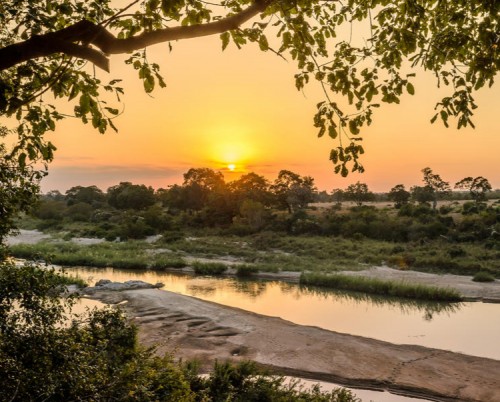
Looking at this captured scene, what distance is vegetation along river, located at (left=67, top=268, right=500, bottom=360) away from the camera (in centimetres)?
1907

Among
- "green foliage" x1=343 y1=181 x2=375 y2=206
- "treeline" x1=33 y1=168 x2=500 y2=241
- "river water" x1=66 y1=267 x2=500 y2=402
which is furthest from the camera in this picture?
"green foliage" x1=343 y1=181 x2=375 y2=206

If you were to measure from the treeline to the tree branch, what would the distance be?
144 feet

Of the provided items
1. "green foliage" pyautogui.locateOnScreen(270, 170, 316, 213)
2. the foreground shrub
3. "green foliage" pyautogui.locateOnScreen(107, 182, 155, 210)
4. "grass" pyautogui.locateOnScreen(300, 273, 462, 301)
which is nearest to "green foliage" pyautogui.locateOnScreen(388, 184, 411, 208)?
"green foliage" pyautogui.locateOnScreen(270, 170, 316, 213)

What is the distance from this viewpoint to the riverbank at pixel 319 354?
14172mm

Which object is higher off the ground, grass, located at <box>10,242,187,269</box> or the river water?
grass, located at <box>10,242,187,269</box>

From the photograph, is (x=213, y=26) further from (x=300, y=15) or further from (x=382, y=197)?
(x=382, y=197)

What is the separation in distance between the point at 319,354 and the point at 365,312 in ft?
25.1

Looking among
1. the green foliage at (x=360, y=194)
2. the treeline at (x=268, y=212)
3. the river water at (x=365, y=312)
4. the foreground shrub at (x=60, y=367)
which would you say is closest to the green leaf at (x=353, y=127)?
the foreground shrub at (x=60, y=367)

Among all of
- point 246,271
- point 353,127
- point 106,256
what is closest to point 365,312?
point 246,271

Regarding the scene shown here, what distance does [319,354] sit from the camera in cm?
1642

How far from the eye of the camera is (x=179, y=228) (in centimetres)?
6088

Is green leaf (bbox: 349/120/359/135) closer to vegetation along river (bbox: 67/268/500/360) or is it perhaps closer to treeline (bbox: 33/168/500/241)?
vegetation along river (bbox: 67/268/500/360)

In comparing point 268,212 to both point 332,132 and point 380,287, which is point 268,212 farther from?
point 332,132

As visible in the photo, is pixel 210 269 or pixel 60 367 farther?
pixel 210 269
